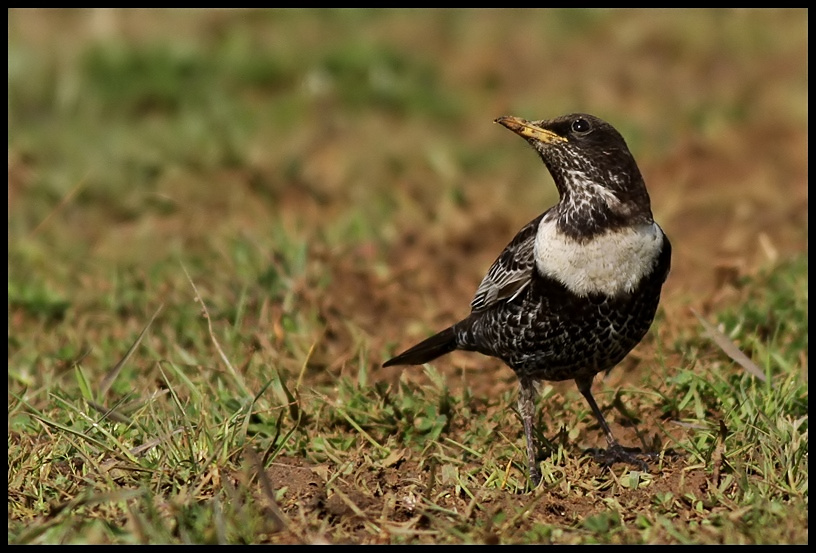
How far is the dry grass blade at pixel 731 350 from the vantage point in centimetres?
521

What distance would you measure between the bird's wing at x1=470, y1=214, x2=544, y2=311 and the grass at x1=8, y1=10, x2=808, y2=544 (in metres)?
0.51

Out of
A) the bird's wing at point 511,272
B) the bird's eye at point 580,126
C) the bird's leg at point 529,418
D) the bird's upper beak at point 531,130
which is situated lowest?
the bird's leg at point 529,418

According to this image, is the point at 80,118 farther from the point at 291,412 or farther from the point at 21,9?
the point at 291,412

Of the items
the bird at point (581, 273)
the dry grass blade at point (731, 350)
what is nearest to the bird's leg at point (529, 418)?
the bird at point (581, 273)

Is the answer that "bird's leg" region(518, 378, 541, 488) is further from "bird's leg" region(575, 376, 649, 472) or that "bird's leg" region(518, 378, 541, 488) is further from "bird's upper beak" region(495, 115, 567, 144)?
"bird's upper beak" region(495, 115, 567, 144)

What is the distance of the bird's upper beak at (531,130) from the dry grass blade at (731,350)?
1.12m

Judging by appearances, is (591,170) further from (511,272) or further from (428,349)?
(428,349)

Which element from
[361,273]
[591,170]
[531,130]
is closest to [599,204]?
[591,170]

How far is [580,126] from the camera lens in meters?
4.89

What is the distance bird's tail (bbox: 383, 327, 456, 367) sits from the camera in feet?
17.6

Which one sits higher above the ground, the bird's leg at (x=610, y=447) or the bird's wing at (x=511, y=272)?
the bird's wing at (x=511, y=272)

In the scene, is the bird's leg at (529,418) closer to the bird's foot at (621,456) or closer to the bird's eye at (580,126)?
the bird's foot at (621,456)

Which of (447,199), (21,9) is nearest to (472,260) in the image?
(447,199)

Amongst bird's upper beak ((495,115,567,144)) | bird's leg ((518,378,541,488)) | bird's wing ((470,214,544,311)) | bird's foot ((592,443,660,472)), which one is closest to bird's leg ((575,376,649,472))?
bird's foot ((592,443,660,472))
